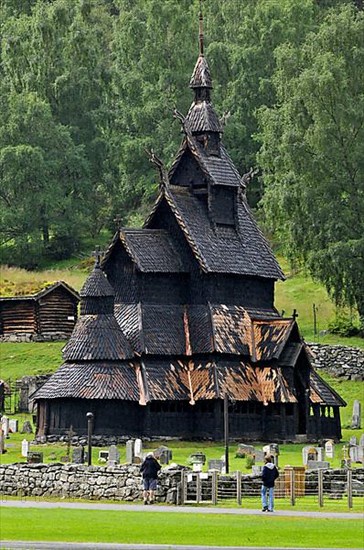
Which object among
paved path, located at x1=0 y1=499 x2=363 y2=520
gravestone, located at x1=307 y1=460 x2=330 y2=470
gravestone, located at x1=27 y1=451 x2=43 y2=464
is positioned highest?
gravestone, located at x1=27 y1=451 x2=43 y2=464

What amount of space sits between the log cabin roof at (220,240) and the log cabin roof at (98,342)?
16.2ft

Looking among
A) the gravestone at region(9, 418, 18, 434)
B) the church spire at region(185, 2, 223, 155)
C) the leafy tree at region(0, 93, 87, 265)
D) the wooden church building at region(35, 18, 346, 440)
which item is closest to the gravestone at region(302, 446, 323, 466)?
the wooden church building at region(35, 18, 346, 440)

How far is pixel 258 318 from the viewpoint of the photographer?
77.7m

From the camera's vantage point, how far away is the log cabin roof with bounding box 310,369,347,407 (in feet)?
247

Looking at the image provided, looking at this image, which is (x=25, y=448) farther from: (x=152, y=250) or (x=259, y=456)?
(x=152, y=250)

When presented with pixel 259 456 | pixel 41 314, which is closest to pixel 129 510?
pixel 259 456

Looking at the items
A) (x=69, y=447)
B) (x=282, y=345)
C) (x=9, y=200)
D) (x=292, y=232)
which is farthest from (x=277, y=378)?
(x=9, y=200)

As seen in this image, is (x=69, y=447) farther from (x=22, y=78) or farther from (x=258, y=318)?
(x=22, y=78)

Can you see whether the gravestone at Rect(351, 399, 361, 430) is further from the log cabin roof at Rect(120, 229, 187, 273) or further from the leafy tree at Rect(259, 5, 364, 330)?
the leafy tree at Rect(259, 5, 364, 330)

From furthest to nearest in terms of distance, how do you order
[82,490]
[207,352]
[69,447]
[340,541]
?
[207,352], [69,447], [82,490], [340,541]

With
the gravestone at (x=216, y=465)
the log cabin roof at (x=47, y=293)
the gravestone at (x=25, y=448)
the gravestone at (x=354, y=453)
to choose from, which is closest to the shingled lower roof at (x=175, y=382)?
the gravestone at (x=25, y=448)

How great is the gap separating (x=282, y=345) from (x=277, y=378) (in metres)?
1.35

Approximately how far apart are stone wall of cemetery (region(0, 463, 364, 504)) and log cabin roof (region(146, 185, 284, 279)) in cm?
2303

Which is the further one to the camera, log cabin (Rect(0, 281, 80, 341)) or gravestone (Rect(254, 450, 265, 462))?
log cabin (Rect(0, 281, 80, 341))
